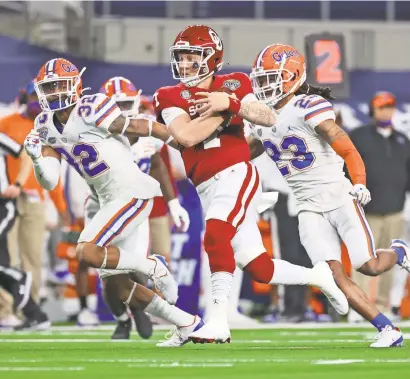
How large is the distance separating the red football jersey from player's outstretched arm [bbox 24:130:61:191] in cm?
75

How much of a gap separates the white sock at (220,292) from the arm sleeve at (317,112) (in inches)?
39.7

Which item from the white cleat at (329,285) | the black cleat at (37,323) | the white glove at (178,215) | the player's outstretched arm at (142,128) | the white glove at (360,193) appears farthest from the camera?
the black cleat at (37,323)

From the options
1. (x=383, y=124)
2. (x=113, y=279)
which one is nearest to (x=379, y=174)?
(x=383, y=124)

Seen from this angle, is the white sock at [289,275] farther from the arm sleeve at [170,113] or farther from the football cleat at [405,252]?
the arm sleeve at [170,113]

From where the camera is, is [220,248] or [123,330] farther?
[123,330]

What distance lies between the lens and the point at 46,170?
7.55m

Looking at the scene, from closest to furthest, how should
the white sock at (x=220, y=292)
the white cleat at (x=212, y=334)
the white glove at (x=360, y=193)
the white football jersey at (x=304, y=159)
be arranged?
the white cleat at (x=212, y=334) < the white sock at (x=220, y=292) < the white glove at (x=360, y=193) < the white football jersey at (x=304, y=159)

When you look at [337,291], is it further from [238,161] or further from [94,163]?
[94,163]

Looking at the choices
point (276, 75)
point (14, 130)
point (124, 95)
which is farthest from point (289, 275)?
point (14, 130)

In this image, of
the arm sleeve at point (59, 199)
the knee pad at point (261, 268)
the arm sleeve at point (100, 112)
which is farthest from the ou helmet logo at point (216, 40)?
the arm sleeve at point (59, 199)

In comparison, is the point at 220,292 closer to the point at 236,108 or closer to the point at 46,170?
the point at 236,108

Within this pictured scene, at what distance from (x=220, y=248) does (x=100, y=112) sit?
4.12 ft

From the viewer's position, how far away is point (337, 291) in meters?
7.13

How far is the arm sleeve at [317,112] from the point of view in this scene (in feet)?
23.6
